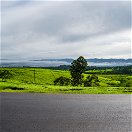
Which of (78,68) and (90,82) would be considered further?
(78,68)

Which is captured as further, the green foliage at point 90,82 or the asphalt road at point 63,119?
the green foliage at point 90,82

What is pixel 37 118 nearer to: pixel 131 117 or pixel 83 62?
pixel 131 117

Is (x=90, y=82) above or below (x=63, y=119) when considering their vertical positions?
above

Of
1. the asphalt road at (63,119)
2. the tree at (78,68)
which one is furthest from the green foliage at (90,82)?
the asphalt road at (63,119)

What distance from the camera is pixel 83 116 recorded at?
165 ft

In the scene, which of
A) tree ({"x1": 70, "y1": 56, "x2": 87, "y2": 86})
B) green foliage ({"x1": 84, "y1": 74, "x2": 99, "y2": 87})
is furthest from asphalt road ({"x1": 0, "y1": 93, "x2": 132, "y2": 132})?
tree ({"x1": 70, "y1": 56, "x2": 87, "y2": 86})

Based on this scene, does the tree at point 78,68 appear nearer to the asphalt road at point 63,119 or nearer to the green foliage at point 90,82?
the green foliage at point 90,82

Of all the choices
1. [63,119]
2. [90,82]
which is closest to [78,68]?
[90,82]

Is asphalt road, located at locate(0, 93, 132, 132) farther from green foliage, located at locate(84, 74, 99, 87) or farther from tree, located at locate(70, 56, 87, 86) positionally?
tree, located at locate(70, 56, 87, 86)

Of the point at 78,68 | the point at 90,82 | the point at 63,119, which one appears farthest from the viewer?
the point at 78,68

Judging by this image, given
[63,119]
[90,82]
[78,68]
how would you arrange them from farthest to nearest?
[78,68] < [90,82] < [63,119]

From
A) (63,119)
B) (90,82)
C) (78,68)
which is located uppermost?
(78,68)

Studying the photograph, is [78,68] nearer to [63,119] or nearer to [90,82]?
[90,82]

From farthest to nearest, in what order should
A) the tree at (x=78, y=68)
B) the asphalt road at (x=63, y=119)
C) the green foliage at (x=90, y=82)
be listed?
1. the tree at (x=78, y=68)
2. the green foliage at (x=90, y=82)
3. the asphalt road at (x=63, y=119)
